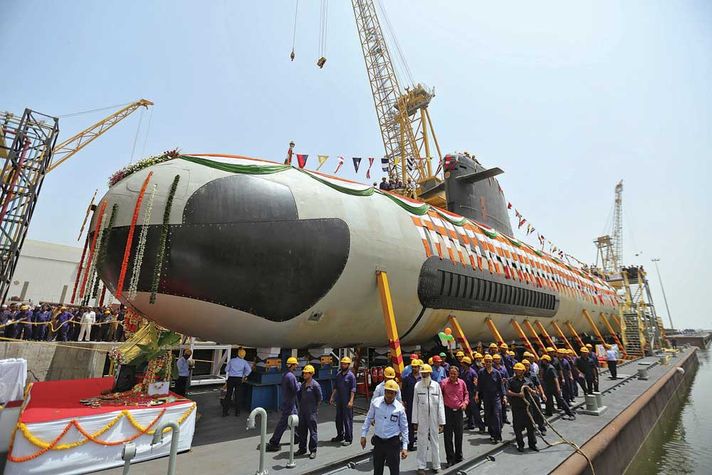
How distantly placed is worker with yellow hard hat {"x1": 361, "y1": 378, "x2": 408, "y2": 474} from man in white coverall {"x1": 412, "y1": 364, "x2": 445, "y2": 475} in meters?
0.84

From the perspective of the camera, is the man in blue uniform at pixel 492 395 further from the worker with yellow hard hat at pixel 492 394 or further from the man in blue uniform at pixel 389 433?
the man in blue uniform at pixel 389 433

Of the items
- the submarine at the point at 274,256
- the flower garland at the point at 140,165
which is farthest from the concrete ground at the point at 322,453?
the flower garland at the point at 140,165

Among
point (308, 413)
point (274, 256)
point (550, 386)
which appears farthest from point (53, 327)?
point (550, 386)

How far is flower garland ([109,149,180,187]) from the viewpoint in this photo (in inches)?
291

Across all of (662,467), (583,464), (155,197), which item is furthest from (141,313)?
(662,467)

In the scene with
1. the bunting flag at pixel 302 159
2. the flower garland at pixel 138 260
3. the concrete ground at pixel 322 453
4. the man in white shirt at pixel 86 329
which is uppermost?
the bunting flag at pixel 302 159

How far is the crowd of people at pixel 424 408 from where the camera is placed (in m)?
4.89

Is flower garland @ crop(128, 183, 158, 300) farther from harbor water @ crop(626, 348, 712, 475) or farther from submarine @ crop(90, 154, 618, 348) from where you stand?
harbor water @ crop(626, 348, 712, 475)

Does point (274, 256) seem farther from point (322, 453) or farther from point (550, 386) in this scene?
point (550, 386)

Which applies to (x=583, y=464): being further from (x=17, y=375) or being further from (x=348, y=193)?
(x=17, y=375)

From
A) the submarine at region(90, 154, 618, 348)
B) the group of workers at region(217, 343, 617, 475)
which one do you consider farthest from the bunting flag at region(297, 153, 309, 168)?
the group of workers at region(217, 343, 617, 475)

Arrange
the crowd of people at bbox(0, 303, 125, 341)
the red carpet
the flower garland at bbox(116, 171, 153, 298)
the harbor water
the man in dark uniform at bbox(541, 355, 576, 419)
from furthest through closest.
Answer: the crowd of people at bbox(0, 303, 125, 341), the harbor water, the man in dark uniform at bbox(541, 355, 576, 419), the flower garland at bbox(116, 171, 153, 298), the red carpet

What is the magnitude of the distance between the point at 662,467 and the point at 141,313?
13978 mm

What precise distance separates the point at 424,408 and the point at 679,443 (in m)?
13.1
